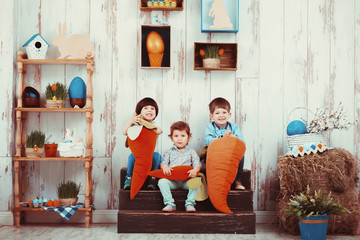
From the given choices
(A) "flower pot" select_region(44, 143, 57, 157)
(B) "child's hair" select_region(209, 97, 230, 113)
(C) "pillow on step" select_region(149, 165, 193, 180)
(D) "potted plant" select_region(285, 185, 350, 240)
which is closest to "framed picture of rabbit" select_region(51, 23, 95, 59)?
(A) "flower pot" select_region(44, 143, 57, 157)

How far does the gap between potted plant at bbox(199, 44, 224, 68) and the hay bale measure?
93cm

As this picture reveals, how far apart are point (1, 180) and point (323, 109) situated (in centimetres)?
263

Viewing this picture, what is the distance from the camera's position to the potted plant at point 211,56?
3.41m

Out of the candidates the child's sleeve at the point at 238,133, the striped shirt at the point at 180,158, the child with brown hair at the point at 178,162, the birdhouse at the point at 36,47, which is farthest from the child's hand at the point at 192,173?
the birdhouse at the point at 36,47

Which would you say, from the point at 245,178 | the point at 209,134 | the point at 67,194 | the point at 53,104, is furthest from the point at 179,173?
the point at 53,104

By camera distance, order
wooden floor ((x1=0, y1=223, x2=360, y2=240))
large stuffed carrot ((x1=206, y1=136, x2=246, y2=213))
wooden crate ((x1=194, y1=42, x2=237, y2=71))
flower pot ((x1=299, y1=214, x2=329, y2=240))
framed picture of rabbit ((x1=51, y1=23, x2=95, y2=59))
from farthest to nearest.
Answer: wooden crate ((x1=194, y1=42, x2=237, y2=71))
framed picture of rabbit ((x1=51, y1=23, x2=95, y2=59))
large stuffed carrot ((x1=206, y1=136, x2=246, y2=213))
wooden floor ((x1=0, y1=223, x2=360, y2=240))
flower pot ((x1=299, y1=214, x2=329, y2=240))

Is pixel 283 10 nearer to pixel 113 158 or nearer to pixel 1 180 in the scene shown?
pixel 113 158

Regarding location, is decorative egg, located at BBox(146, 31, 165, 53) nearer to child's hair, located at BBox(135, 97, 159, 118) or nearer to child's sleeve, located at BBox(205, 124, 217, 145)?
child's hair, located at BBox(135, 97, 159, 118)

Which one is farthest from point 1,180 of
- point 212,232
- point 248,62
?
point 248,62

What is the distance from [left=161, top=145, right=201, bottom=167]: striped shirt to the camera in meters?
3.18

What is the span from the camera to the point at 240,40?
3572 mm

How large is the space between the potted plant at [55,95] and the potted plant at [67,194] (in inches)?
24.0

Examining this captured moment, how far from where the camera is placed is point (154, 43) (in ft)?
11.2

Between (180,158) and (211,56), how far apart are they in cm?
86
